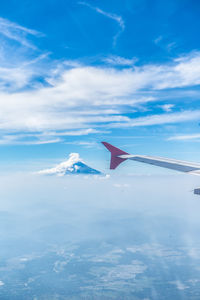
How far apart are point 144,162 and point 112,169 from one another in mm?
3048

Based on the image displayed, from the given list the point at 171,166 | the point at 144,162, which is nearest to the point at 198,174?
the point at 171,166

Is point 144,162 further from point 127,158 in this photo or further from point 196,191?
point 196,191

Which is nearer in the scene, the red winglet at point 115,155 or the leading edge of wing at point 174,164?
the leading edge of wing at point 174,164

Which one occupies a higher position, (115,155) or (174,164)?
(115,155)

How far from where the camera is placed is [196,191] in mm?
9883

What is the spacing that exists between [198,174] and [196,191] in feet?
16.9

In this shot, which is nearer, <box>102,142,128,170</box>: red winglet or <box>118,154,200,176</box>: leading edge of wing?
<box>118,154,200,176</box>: leading edge of wing

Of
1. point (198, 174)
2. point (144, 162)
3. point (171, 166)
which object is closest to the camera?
point (198, 174)

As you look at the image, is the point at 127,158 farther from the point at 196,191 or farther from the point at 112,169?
the point at 196,191

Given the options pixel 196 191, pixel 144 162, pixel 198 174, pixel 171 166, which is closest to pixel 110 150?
pixel 144 162

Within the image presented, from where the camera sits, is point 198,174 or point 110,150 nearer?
point 198,174

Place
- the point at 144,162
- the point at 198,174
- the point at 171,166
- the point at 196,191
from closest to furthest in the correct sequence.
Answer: the point at 196,191 < the point at 198,174 < the point at 171,166 < the point at 144,162

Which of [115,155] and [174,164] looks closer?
[174,164]

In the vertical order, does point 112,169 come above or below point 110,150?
below
